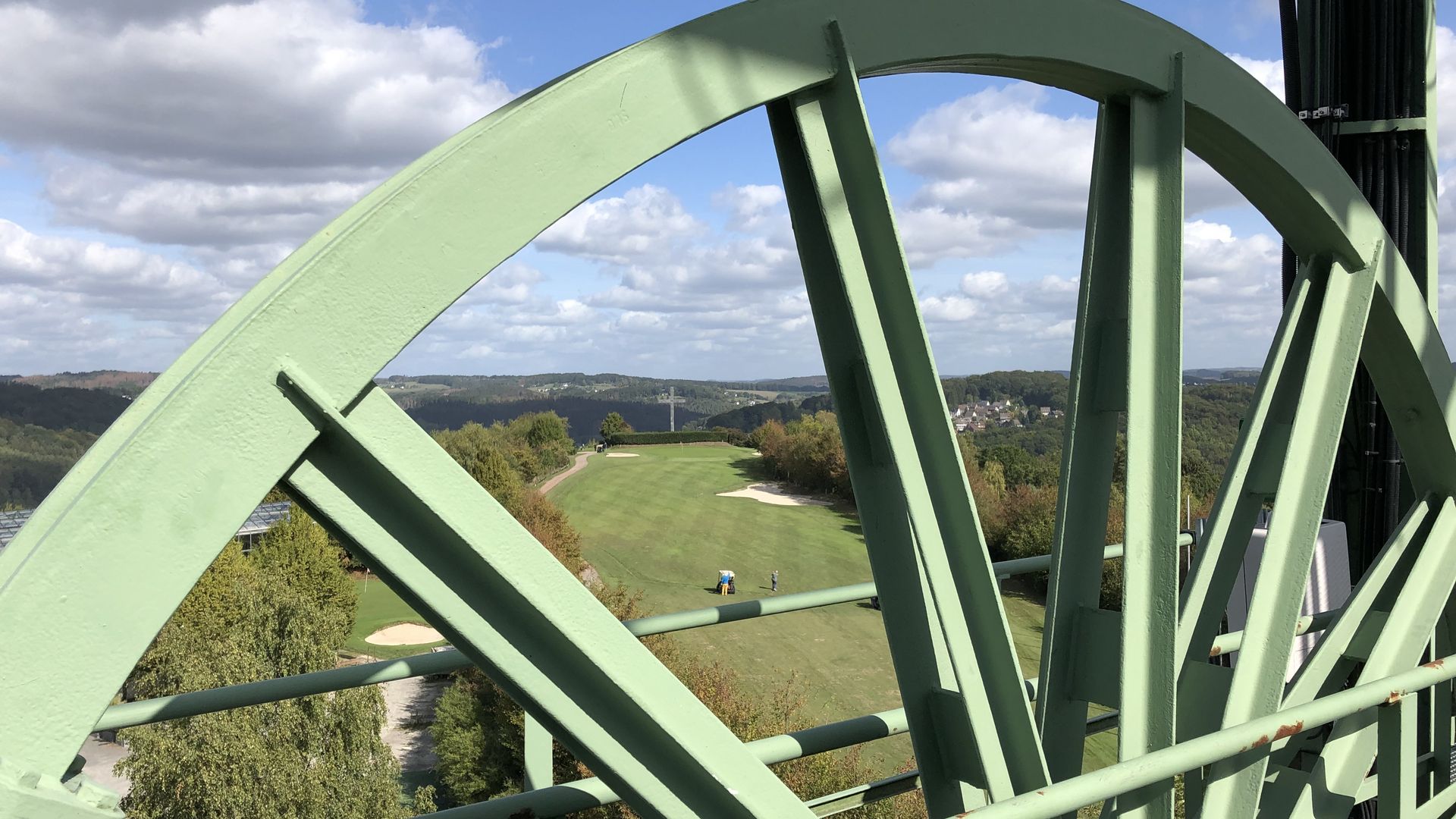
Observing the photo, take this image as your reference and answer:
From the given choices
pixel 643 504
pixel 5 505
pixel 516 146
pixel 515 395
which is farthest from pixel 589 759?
pixel 515 395

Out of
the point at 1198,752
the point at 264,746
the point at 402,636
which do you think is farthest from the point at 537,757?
the point at 402,636

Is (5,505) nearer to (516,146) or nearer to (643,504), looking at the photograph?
(643,504)

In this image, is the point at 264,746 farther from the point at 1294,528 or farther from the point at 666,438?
the point at 666,438

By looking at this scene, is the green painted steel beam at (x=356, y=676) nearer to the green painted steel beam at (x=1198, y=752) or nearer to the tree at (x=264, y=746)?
the green painted steel beam at (x=1198, y=752)

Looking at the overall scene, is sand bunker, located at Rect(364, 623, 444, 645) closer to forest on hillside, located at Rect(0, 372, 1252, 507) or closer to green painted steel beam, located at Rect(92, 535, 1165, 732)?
forest on hillside, located at Rect(0, 372, 1252, 507)

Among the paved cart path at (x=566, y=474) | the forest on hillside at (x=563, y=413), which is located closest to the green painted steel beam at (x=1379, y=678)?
the forest on hillside at (x=563, y=413)

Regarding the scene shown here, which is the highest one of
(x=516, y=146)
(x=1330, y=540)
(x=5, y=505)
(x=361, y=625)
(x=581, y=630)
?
(x=516, y=146)
